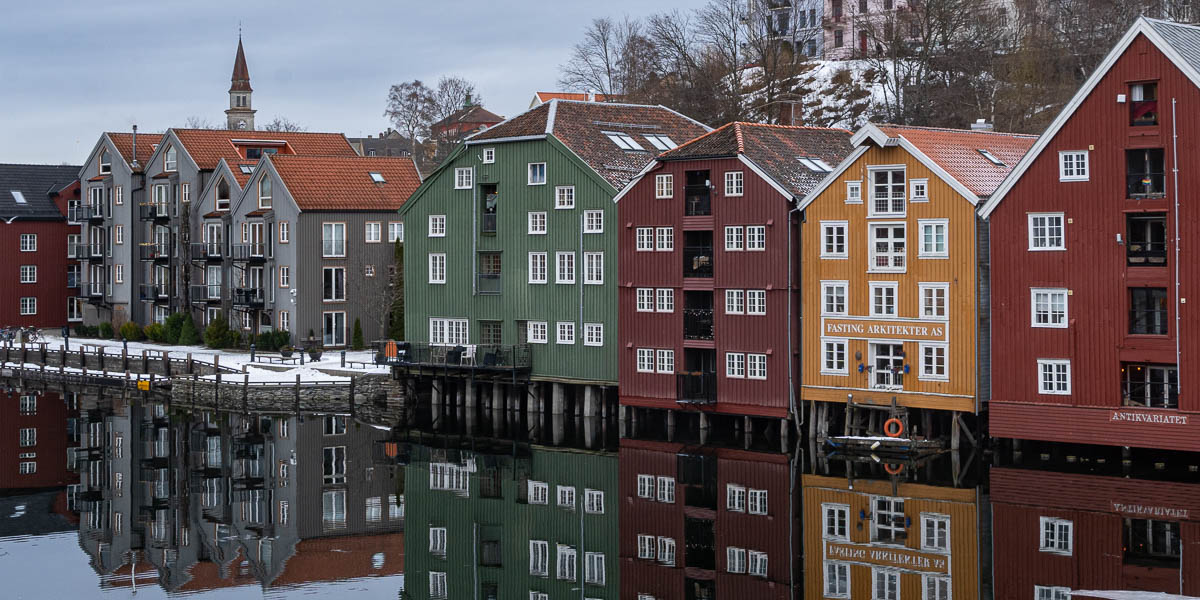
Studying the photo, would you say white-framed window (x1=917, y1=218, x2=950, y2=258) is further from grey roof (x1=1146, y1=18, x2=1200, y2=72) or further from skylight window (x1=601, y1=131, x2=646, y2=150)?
skylight window (x1=601, y1=131, x2=646, y2=150)

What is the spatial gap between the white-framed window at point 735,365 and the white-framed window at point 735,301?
133cm

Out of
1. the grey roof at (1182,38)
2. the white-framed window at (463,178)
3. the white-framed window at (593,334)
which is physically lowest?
the white-framed window at (593,334)

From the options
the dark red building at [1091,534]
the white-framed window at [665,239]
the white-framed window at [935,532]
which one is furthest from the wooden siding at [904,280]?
the white-framed window at [935,532]

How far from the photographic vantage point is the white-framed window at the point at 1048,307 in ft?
140

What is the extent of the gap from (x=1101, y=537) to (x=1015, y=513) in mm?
2972

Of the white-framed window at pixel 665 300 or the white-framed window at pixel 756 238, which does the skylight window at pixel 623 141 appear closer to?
the white-framed window at pixel 665 300

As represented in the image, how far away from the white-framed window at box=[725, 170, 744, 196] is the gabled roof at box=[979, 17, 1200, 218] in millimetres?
8272

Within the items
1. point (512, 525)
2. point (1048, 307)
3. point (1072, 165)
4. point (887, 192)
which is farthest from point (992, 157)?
point (512, 525)

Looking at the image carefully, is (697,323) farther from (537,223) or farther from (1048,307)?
(1048,307)

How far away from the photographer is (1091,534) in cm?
3472

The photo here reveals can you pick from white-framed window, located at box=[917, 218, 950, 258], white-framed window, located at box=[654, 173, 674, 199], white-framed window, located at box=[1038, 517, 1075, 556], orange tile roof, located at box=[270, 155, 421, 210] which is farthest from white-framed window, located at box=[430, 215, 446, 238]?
white-framed window, located at box=[1038, 517, 1075, 556]

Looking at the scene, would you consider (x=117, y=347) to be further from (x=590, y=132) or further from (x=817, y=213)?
(x=817, y=213)

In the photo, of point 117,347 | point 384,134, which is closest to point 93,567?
point 117,347

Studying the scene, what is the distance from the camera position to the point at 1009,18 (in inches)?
3538
